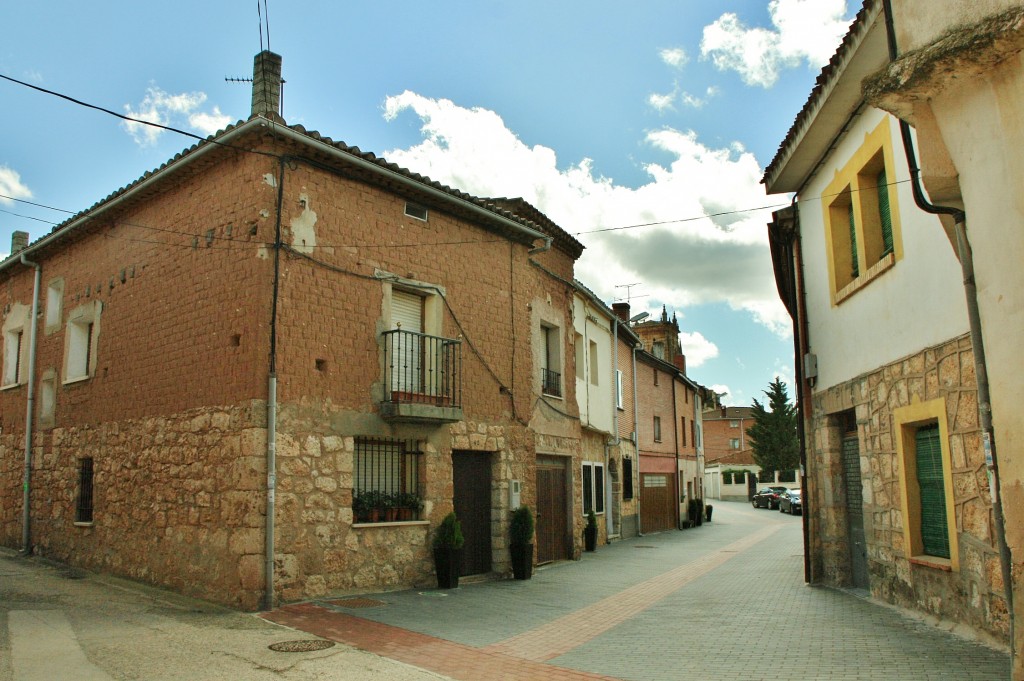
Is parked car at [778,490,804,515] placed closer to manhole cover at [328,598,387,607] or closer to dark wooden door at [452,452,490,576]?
dark wooden door at [452,452,490,576]

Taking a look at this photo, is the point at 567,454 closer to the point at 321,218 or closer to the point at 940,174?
the point at 321,218

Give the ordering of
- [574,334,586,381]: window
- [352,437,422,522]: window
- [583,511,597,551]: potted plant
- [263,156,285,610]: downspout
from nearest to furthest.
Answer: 1. [263,156,285,610]: downspout
2. [352,437,422,522]: window
3. [583,511,597,551]: potted plant
4. [574,334,586,381]: window

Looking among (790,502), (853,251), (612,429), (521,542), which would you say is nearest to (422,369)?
(521,542)

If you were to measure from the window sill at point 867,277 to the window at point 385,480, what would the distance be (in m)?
6.28

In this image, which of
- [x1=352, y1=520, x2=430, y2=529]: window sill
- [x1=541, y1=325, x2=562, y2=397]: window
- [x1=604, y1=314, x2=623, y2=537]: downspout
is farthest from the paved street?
[x1=604, y1=314, x2=623, y2=537]: downspout

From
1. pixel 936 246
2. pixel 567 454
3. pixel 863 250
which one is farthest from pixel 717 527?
pixel 936 246

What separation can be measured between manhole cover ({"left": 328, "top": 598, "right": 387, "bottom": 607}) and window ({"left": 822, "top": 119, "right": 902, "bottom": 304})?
715cm

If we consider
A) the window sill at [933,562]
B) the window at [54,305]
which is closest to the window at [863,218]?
the window sill at [933,562]

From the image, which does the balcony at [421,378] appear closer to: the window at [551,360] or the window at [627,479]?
the window at [551,360]

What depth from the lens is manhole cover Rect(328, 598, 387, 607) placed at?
981cm

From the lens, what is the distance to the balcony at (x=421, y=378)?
1126cm

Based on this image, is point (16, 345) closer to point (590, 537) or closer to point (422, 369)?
point (422, 369)

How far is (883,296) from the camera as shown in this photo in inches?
355

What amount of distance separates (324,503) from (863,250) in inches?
291
